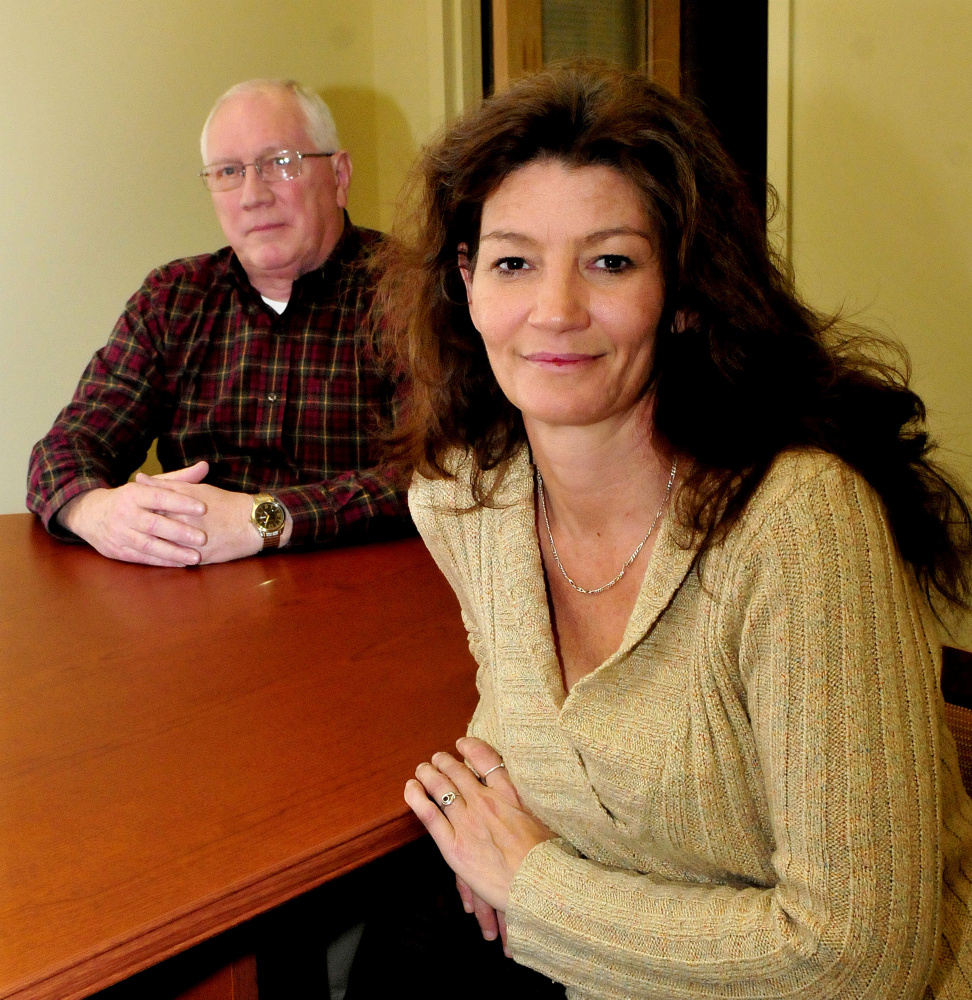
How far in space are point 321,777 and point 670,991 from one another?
36 centimetres

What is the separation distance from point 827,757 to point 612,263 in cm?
48

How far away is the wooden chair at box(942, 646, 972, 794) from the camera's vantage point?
1.05 metres

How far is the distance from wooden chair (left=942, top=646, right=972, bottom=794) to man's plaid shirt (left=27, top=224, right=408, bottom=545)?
1.23m

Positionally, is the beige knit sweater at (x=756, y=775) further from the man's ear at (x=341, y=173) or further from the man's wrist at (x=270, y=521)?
the man's ear at (x=341, y=173)

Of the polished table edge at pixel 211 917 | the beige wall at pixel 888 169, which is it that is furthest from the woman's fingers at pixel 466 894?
the beige wall at pixel 888 169

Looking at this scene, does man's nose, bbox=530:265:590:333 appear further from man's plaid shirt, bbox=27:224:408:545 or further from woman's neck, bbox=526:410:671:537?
man's plaid shirt, bbox=27:224:408:545

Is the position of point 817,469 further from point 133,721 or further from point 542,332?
point 133,721

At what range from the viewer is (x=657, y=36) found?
10.1ft

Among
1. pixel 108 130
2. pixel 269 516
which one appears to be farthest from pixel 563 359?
pixel 108 130

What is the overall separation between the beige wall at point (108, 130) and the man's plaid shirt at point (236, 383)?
1.56 feet

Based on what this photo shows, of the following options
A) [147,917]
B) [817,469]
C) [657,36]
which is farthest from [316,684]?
[657,36]

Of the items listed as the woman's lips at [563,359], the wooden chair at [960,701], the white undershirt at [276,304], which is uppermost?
the woman's lips at [563,359]

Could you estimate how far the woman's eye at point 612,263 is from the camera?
987 millimetres

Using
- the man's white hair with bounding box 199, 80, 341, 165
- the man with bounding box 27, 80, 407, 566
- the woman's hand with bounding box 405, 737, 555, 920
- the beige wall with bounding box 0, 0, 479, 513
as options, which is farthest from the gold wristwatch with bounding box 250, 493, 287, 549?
the beige wall with bounding box 0, 0, 479, 513
